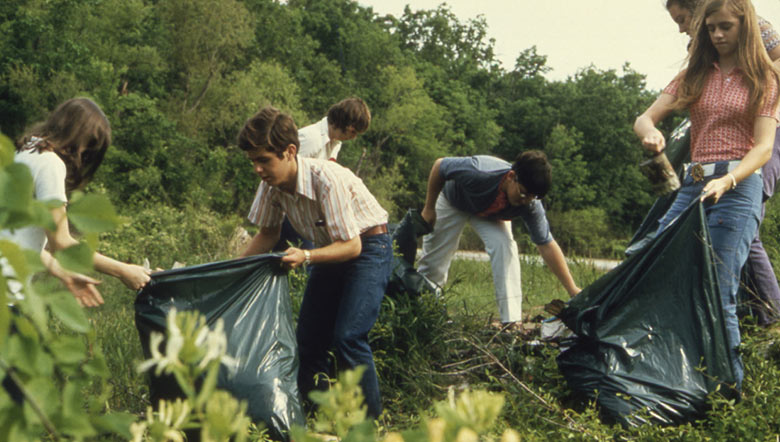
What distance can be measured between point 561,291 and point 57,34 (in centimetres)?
2139

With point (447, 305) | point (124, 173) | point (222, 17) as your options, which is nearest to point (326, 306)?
point (447, 305)

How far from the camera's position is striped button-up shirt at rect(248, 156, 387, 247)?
115 inches

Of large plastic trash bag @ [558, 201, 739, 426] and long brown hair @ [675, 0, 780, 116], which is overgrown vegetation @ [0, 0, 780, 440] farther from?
long brown hair @ [675, 0, 780, 116]

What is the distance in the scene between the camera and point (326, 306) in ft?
10.9

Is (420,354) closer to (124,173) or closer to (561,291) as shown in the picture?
(561,291)

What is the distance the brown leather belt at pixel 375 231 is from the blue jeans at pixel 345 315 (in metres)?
0.02

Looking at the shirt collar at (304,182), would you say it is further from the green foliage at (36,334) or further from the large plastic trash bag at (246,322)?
the green foliage at (36,334)

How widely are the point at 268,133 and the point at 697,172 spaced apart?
1806 mm

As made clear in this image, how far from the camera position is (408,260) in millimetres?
4254

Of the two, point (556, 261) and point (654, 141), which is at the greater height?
point (654, 141)

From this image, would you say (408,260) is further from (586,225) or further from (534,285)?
(586,225)

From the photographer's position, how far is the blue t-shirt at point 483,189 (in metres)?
4.41

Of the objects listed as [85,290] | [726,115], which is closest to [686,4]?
[726,115]

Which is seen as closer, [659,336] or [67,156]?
[67,156]
